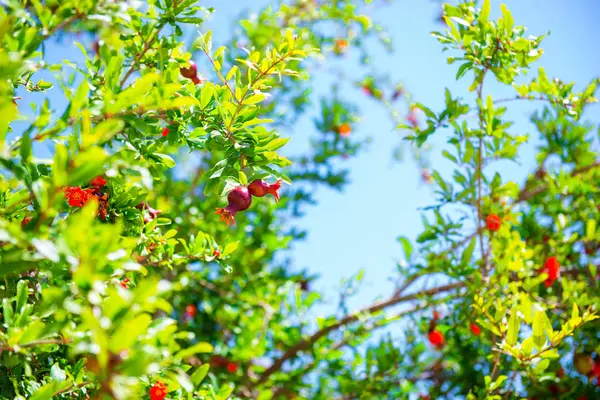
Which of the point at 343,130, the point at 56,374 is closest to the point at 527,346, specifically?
the point at 56,374

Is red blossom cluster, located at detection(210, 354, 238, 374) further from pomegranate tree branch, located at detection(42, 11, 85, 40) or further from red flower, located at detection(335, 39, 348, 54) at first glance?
red flower, located at detection(335, 39, 348, 54)

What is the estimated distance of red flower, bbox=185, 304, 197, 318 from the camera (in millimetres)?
3096

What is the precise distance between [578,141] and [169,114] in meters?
2.53

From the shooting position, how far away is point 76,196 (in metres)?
1.23

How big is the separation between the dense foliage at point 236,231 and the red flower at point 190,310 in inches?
0.6

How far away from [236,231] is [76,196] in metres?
1.62

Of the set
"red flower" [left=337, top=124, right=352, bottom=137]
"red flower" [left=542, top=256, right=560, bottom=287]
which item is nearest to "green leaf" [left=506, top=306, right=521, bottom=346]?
"red flower" [left=542, top=256, right=560, bottom=287]

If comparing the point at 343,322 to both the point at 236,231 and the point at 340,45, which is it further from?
the point at 340,45

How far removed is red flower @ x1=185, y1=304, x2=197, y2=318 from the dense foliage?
2cm

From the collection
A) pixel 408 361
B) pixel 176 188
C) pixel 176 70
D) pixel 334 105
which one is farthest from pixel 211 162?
pixel 176 70

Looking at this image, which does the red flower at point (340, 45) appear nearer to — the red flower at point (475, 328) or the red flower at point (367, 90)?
the red flower at point (367, 90)

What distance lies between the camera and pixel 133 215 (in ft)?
4.36

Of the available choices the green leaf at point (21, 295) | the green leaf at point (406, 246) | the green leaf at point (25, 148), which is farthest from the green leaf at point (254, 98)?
the green leaf at point (406, 246)

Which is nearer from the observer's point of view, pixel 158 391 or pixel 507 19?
pixel 158 391
